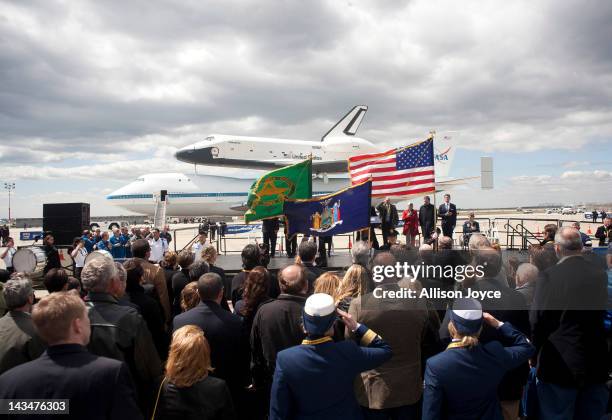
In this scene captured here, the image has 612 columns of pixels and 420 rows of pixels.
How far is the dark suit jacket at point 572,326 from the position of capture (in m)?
3.08

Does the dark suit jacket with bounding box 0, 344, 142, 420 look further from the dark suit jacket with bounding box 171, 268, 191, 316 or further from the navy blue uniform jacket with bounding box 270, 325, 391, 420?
the dark suit jacket with bounding box 171, 268, 191, 316

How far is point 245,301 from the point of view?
3838mm

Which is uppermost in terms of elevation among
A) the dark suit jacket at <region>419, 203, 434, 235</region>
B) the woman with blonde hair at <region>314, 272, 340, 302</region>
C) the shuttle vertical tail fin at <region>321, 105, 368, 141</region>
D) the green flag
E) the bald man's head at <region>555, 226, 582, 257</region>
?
the shuttle vertical tail fin at <region>321, 105, 368, 141</region>

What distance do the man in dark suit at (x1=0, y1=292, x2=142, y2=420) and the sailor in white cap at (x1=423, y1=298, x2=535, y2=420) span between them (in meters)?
1.76

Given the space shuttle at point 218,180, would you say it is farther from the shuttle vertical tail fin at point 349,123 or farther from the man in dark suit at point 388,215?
the man in dark suit at point 388,215

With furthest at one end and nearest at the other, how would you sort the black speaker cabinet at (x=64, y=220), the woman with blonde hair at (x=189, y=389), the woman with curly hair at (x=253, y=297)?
1. the black speaker cabinet at (x=64, y=220)
2. the woman with curly hair at (x=253, y=297)
3. the woman with blonde hair at (x=189, y=389)

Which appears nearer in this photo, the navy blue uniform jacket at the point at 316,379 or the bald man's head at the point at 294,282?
the navy blue uniform jacket at the point at 316,379

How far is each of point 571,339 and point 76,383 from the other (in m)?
3.42

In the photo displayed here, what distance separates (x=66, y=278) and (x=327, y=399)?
128 inches

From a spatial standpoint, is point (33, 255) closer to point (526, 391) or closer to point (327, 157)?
point (526, 391)

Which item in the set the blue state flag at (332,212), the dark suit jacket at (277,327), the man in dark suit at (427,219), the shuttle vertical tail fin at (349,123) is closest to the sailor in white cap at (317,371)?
the dark suit jacket at (277,327)

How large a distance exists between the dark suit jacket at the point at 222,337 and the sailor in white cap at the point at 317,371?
1.04 m

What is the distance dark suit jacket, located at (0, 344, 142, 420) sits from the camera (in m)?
1.91

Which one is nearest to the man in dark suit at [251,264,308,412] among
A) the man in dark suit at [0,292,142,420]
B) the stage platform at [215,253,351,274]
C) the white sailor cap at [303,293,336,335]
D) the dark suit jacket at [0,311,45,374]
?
the white sailor cap at [303,293,336,335]
